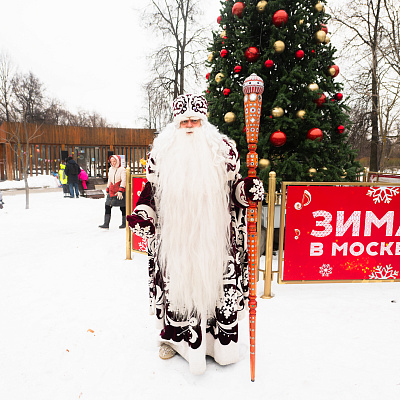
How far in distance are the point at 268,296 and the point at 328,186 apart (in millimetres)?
1468

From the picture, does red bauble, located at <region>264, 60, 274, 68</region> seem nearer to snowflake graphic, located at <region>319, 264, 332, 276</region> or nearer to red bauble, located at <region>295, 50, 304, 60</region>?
red bauble, located at <region>295, 50, 304, 60</region>

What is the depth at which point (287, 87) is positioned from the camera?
4.29 meters

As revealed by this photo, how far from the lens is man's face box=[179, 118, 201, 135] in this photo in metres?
1.94

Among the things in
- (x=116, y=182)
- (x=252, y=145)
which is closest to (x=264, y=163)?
(x=252, y=145)

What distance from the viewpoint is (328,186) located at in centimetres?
322

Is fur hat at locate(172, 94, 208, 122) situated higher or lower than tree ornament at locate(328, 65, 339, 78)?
lower

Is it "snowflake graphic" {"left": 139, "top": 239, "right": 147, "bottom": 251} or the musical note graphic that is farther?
"snowflake graphic" {"left": 139, "top": 239, "right": 147, "bottom": 251}

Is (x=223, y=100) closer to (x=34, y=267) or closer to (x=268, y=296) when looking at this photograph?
(x=268, y=296)

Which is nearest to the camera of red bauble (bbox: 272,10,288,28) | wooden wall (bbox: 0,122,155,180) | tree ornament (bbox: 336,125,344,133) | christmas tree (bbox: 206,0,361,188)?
red bauble (bbox: 272,10,288,28)

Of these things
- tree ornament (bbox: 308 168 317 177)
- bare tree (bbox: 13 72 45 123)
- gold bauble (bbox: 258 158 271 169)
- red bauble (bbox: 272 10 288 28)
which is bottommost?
tree ornament (bbox: 308 168 317 177)

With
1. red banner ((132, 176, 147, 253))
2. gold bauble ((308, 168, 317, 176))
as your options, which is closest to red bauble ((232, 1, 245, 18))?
gold bauble ((308, 168, 317, 176))

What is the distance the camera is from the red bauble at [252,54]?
13.9 feet

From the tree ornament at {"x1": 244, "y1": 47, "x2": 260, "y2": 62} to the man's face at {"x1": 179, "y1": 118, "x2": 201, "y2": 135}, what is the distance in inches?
115

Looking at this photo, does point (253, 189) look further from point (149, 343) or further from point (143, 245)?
point (143, 245)
